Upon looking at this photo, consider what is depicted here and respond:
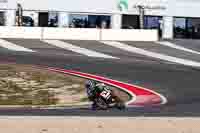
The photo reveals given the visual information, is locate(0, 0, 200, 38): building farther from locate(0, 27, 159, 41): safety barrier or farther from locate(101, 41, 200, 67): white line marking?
locate(101, 41, 200, 67): white line marking

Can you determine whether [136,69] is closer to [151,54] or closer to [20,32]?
[151,54]

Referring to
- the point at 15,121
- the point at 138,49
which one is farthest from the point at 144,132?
the point at 138,49

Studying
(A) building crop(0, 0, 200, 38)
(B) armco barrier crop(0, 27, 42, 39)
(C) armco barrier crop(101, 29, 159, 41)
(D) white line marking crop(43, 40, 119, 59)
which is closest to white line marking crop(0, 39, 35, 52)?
(B) armco barrier crop(0, 27, 42, 39)

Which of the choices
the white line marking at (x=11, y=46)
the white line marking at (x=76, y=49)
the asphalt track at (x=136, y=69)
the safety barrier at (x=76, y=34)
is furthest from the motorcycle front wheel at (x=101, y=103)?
the safety barrier at (x=76, y=34)

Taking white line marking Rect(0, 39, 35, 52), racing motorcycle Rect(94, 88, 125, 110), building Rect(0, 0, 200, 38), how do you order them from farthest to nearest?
building Rect(0, 0, 200, 38), white line marking Rect(0, 39, 35, 52), racing motorcycle Rect(94, 88, 125, 110)

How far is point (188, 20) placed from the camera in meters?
50.1

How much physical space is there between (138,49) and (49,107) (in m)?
18.6

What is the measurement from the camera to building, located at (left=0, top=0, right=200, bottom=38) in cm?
4825

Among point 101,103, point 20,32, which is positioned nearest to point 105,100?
point 101,103

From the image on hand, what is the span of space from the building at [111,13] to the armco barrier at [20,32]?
12.2 metres

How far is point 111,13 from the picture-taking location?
49094 millimetres

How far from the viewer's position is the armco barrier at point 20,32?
35.3 meters

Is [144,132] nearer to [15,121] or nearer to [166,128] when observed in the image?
[166,128]

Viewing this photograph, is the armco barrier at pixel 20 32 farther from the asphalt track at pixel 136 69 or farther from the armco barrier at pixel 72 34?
the asphalt track at pixel 136 69
